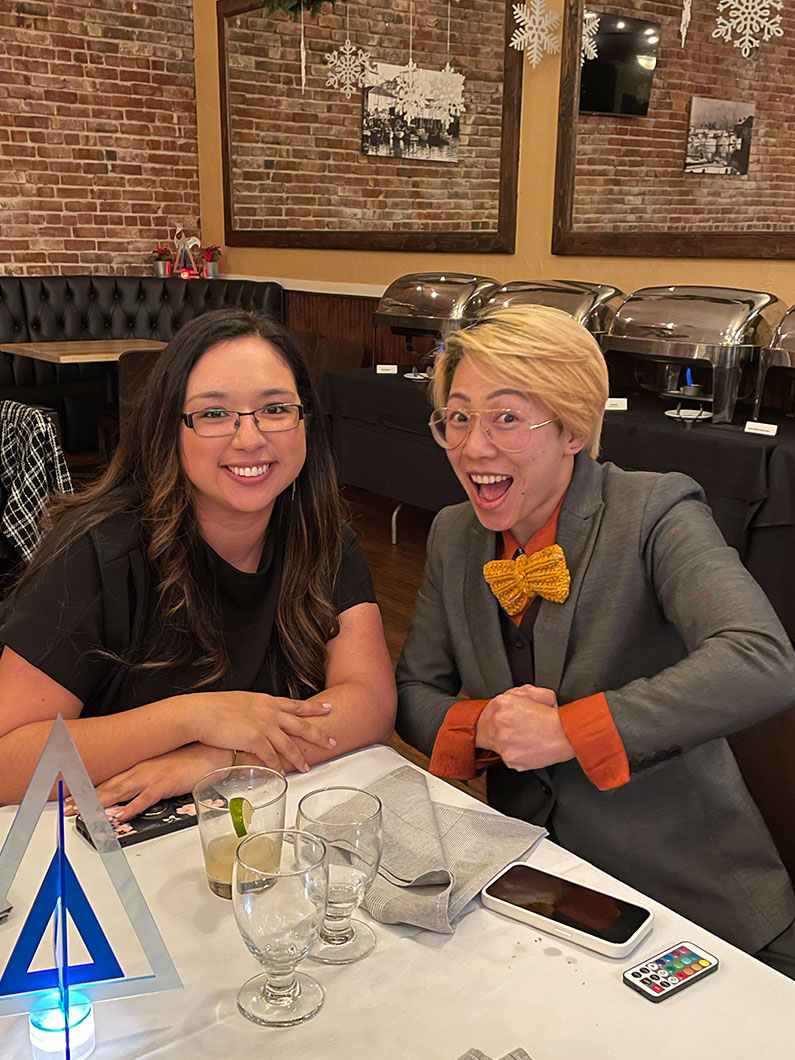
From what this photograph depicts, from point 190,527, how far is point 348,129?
15.9 ft

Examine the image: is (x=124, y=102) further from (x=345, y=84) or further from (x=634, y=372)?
(x=634, y=372)

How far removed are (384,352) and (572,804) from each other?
4.42 metres

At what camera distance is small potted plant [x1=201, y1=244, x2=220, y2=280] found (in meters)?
6.87

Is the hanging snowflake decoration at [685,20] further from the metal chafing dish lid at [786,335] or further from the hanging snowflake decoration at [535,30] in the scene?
the metal chafing dish lid at [786,335]

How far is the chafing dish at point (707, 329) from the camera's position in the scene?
3378mm

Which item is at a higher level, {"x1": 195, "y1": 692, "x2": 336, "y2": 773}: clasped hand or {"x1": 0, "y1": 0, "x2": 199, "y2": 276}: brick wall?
{"x1": 0, "y1": 0, "x2": 199, "y2": 276}: brick wall

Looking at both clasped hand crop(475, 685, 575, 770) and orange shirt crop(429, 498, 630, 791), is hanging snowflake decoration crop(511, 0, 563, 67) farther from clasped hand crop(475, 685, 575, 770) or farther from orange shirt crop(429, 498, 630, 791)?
clasped hand crop(475, 685, 575, 770)

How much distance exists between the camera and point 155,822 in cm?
115

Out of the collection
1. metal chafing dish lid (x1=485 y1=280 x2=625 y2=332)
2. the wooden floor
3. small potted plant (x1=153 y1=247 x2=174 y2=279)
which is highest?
small potted plant (x1=153 y1=247 x2=174 y2=279)

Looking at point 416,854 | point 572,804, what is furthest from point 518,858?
point 572,804

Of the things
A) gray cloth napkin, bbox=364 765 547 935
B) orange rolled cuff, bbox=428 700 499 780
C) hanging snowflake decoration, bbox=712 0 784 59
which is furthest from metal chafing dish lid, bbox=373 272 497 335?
gray cloth napkin, bbox=364 765 547 935

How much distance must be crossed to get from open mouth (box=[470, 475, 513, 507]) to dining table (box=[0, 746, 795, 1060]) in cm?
59

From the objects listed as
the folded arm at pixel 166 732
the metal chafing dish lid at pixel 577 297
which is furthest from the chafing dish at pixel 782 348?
the folded arm at pixel 166 732

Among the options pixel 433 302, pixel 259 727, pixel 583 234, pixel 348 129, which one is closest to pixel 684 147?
pixel 583 234
